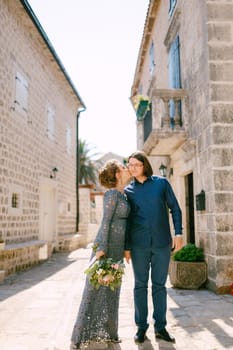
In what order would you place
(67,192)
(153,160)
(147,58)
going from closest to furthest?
(153,160), (147,58), (67,192)

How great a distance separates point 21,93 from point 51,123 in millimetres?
3063

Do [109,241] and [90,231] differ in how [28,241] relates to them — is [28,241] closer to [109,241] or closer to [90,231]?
[109,241]

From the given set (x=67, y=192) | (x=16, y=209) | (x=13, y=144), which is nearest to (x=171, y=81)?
(x=13, y=144)

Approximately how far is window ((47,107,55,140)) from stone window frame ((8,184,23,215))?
344 cm

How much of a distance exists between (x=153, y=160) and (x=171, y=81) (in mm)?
3541

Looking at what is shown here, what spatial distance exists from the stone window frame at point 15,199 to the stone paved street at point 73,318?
2341mm

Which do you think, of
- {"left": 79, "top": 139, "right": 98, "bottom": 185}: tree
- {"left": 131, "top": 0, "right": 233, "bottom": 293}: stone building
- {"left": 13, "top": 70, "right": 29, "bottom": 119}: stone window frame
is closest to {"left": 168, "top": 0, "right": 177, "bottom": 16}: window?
{"left": 131, "top": 0, "right": 233, "bottom": 293}: stone building

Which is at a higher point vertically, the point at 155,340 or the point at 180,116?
the point at 180,116

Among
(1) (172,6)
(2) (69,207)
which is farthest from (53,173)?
(1) (172,6)

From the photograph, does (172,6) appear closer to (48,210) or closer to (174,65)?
(174,65)

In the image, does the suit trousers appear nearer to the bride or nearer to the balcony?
the bride

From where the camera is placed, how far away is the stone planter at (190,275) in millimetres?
5730

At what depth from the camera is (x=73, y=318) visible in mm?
4203

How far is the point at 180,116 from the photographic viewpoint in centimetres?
726
